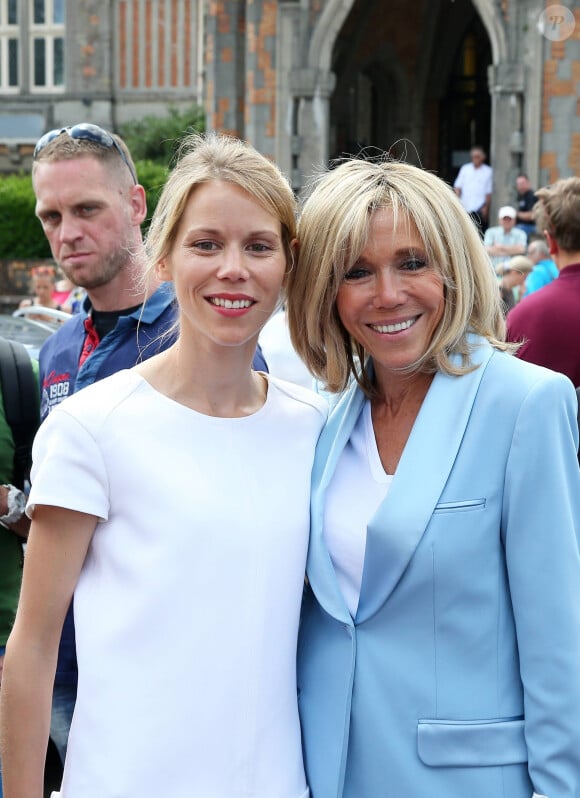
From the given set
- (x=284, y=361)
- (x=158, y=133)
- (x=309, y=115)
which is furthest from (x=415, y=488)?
(x=158, y=133)

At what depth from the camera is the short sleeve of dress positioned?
→ 2225 millimetres

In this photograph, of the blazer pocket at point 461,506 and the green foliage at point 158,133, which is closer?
the blazer pocket at point 461,506

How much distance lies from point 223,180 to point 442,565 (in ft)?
3.02

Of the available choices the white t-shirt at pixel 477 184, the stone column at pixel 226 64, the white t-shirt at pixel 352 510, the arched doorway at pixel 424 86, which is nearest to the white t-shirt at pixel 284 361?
the white t-shirt at pixel 352 510

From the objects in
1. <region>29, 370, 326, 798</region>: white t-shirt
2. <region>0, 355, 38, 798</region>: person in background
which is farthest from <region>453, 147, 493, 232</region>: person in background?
<region>29, 370, 326, 798</region>: white t-shirt

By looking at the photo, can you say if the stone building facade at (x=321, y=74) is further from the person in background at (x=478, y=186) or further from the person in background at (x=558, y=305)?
the person in background at (x=558, y=305)

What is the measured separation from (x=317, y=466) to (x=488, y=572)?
1.52 feet

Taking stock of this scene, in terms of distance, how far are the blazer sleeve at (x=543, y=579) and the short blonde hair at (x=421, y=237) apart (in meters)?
0.26

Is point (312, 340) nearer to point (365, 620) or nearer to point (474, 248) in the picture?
point (474, 248)

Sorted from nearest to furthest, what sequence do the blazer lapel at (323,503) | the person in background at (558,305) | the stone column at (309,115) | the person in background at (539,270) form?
the blazer lapel at (323,503) < the person in background at (558,305) < the person in background at (539,270) < the stone column at (309,115)

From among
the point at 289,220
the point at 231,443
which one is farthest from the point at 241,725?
the point at 289,220

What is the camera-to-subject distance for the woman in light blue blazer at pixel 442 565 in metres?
2.28

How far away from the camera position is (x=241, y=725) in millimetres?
2270

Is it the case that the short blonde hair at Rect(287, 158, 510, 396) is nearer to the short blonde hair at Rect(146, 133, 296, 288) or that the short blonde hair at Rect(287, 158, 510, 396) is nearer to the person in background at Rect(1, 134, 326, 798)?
the short blonde hair at Rect(146, 133, 296, 288)
